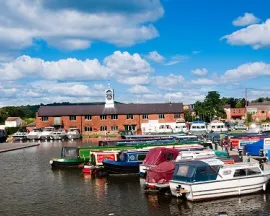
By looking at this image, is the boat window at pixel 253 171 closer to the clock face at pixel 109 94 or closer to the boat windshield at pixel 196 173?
the boat windshield at pixel 196 173

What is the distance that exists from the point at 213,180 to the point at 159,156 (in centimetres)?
753

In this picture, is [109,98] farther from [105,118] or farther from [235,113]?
[235,113]

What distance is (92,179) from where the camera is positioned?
107ft

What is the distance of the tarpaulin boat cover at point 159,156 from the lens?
1202 inches

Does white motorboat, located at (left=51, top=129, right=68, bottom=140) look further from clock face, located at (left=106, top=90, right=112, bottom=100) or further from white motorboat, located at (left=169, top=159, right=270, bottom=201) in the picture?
white motorboat, located at (left=169, top=159, right=270, bottom=201)

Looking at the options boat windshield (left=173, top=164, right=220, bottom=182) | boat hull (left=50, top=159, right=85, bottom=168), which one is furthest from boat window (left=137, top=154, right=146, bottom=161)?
boat windshield (left=173, top=164, right=220, bottom=182)

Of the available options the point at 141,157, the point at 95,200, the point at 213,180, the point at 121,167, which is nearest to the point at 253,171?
the point at 213,180

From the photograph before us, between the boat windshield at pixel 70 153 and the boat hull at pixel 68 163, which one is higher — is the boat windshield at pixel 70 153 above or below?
above

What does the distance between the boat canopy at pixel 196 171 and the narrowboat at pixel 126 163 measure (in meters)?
9.23

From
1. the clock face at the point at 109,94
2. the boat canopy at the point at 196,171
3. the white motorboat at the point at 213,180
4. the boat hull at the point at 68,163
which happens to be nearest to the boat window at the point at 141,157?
the boat hull at the point at 68,163

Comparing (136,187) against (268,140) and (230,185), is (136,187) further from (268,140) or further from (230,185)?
(268,140)

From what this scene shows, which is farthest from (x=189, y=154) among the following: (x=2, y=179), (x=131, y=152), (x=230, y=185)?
(x=2, y=179)

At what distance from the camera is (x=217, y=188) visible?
23.6m

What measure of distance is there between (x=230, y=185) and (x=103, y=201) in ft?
25.3
